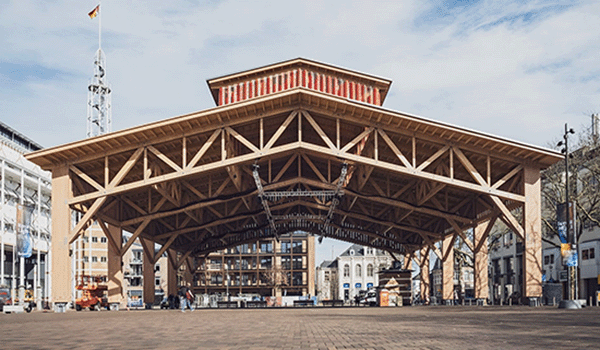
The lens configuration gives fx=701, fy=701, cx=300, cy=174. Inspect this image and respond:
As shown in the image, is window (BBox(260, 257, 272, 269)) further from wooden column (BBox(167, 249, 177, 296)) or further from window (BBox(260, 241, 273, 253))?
wooden column (BBox(167, 249, 177, 296))

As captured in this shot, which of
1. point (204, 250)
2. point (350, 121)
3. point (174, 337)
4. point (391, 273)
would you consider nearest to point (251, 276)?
point (204, 250)

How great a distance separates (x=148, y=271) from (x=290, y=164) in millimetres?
14707

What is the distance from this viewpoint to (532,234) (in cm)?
3453

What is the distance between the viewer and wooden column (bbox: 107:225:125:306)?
41.6 meters

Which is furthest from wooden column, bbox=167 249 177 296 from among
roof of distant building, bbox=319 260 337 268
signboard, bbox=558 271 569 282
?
roof of distant building, bbox=319 260 337 268

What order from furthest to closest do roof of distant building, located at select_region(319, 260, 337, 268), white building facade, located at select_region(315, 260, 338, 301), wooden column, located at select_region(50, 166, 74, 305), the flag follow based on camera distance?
1. roof of distant building, located at select_region(319, 260, 337, 268)
2. white building facade, located at select_region(315, 260, 338, 301)
3. the flag
4. wooden column, located at select_region(50, 166, 74, 305)

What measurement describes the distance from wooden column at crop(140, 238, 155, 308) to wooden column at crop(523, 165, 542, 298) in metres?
25.4

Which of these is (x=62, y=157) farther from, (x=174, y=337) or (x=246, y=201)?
(x=174, y=337)

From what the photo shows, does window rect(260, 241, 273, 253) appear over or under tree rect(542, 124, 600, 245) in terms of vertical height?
under

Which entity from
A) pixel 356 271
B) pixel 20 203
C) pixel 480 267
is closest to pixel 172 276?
pixel 20 203

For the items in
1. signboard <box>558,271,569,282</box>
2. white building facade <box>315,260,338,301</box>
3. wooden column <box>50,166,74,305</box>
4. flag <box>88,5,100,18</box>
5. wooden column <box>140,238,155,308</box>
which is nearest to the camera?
wooden column <box>50,166,74,305</box>

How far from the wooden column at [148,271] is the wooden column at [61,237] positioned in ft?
44.2

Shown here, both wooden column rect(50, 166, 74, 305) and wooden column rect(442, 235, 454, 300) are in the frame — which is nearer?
wooden column rect(50, 166, 74, 305)

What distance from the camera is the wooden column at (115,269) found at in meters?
41.6
